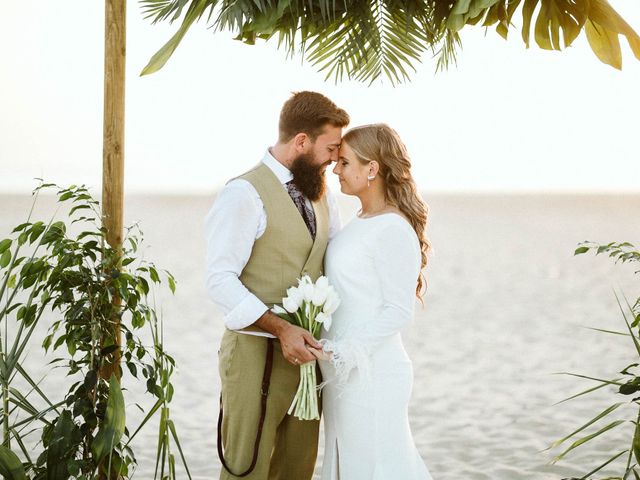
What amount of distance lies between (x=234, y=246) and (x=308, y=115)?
1.81 feet

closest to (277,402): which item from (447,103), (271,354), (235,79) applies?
(271,354)

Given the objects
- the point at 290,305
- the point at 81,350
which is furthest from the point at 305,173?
the point at 81,350

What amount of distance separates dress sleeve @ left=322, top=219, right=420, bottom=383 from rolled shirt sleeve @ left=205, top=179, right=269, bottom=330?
0.30 metres

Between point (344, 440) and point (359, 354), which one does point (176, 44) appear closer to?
point (359, 354)

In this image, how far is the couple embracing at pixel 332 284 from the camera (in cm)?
296

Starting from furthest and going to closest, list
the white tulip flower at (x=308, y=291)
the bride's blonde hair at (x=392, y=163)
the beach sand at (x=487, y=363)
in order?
the beach sand at (x=487, y=363)
the bride's blonde hair at (x=392, y=163)
the white tulip flower at (x=308, y=291)

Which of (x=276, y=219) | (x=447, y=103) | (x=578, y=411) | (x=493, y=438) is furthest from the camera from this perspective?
(x=447, y=103)

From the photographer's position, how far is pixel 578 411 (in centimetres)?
A: 673

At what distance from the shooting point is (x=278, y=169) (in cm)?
312

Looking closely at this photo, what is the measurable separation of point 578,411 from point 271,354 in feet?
14.4

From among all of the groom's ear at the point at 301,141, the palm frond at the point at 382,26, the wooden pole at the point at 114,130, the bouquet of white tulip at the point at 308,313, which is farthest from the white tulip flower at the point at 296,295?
the palm frond at the point at 382,26

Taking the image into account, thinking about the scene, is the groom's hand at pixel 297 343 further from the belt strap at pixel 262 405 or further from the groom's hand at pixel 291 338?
the belt strap at pixel 262 405

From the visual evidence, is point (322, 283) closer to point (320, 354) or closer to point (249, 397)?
point (320, 354)

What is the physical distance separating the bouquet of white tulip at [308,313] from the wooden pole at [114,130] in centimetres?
65
